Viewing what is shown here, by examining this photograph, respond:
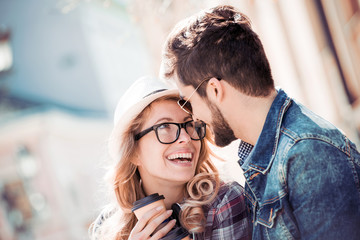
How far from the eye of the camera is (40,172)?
19047 millimetres

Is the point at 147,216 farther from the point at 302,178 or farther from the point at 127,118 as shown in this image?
the point at 302,178

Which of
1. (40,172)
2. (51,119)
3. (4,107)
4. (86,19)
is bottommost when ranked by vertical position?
(40,172)

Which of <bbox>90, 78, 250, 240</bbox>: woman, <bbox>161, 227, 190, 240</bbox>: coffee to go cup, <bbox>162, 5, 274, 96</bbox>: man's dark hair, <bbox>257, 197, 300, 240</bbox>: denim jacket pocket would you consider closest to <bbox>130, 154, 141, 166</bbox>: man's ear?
<bbox>90, 78, 250, 240</bbox>: woman

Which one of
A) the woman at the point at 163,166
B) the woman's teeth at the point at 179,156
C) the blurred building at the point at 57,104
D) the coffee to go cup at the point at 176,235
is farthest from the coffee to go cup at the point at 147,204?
the blurred building at the point at 57,104

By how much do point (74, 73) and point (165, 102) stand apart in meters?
22.6

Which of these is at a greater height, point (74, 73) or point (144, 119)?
point (74, 73)

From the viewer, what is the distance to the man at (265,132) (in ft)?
6.31

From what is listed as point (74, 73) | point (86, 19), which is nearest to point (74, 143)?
point (74, 73)

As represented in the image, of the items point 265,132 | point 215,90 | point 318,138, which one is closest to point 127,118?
point 215,90

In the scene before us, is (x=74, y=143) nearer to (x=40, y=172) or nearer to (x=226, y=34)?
(x=40, y=172)

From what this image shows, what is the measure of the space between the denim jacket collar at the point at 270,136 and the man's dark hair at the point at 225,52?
127mm

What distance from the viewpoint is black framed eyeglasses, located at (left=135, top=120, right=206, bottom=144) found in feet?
10.4

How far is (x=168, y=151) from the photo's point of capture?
3193 millimetres

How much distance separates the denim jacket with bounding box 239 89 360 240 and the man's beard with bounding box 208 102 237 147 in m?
0.23
